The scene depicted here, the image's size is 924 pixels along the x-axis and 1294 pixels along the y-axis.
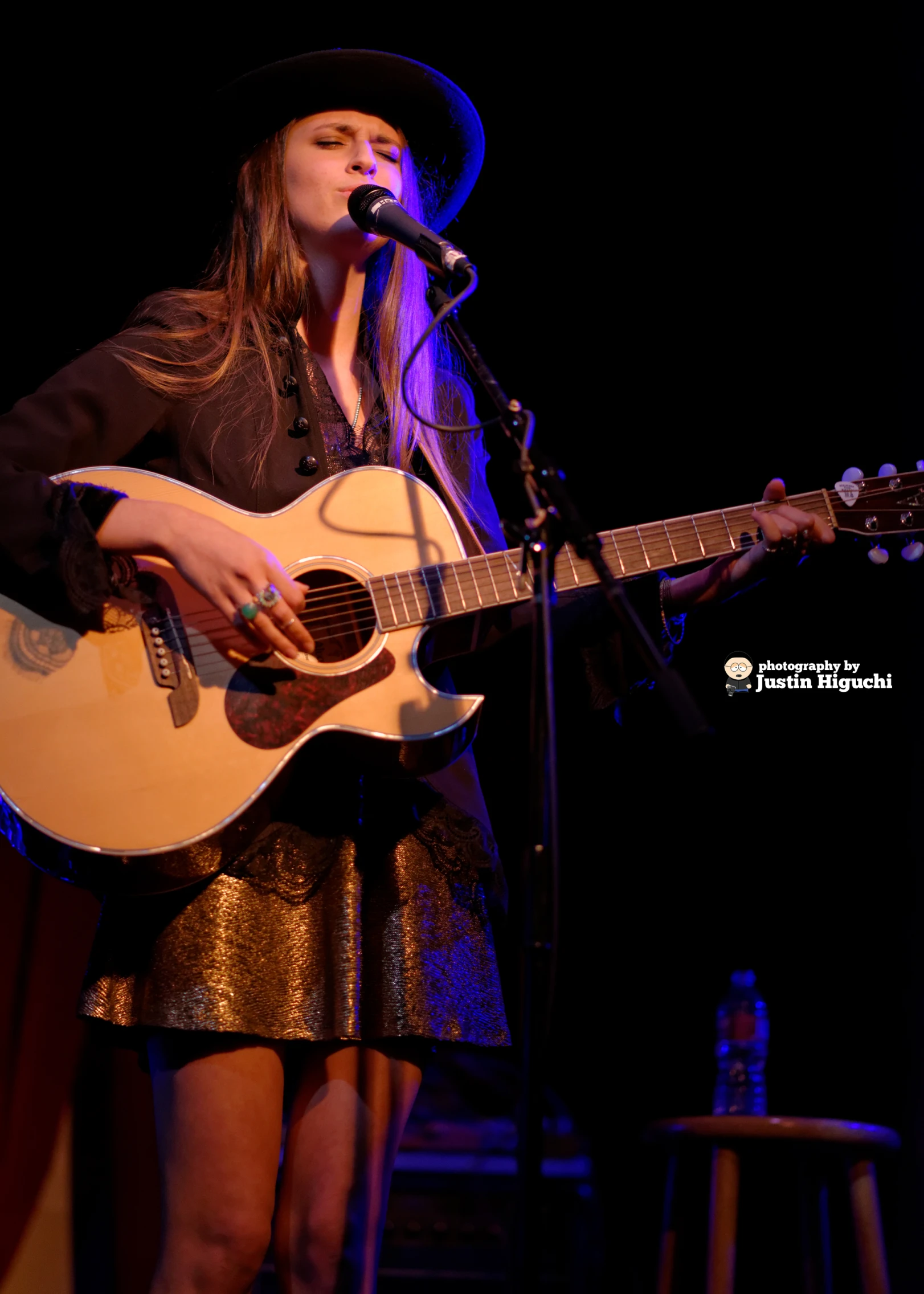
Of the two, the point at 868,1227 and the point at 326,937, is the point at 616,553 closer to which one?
the point at 326,937

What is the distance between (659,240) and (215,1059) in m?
3.41

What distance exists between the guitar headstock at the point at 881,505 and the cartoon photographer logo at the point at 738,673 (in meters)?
2.05

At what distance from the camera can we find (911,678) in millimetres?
3838

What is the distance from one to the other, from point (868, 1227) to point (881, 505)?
1.82 metres

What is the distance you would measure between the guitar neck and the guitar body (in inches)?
1.7

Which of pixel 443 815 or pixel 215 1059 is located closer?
pixel 215 1059

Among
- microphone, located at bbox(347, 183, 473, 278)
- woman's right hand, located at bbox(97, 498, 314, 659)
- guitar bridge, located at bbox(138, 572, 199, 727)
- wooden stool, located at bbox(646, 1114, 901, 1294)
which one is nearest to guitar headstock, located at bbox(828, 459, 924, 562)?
microphone, located at bbox(347, 183, 473, 278)

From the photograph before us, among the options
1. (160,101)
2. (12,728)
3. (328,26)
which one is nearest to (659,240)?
(328,26)

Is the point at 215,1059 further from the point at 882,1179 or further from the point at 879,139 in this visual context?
the point at 879,139

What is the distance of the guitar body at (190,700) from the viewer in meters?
1.77

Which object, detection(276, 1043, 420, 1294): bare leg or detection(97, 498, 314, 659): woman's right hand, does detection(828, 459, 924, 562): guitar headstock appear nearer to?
detection(97, 498, 314, 659): woman's right hand

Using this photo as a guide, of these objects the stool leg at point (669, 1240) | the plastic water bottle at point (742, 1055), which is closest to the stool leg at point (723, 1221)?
the stool leg at point (669, 1240)

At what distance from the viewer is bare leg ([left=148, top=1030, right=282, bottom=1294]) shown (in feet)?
5.36

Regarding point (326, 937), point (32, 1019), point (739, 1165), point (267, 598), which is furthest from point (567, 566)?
point (32, 1019)
